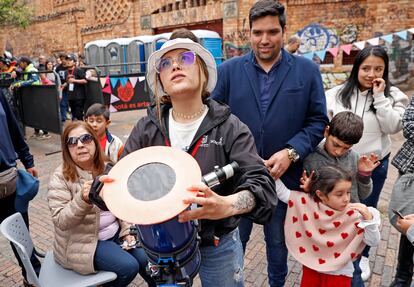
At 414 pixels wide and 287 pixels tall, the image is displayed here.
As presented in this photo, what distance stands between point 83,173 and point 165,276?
1497mm

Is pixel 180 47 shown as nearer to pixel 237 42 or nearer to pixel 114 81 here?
pixel 114 81

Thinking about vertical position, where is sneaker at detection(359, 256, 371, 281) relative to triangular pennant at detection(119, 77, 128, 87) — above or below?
below

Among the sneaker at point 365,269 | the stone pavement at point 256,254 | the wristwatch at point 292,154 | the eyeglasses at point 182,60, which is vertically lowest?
the stone pavement at point 256,254

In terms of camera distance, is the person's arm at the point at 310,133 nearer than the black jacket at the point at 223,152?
No

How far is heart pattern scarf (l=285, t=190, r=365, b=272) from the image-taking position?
2.22 metres

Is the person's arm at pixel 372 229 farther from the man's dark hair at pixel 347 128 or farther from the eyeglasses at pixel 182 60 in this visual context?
the eyeglasses at pixel 182 60

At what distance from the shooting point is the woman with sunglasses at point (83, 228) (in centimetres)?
232

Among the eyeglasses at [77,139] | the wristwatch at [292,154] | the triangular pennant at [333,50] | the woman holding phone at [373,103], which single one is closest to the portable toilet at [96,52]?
the triangular pennant at [333,50]

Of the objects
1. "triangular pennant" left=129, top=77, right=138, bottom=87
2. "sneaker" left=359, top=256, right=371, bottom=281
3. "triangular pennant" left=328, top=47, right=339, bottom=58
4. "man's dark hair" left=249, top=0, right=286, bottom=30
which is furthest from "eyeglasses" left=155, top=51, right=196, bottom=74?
"triangular pennant" left=328, top=47, right=339, bottom=58

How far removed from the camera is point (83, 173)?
8.30 ft

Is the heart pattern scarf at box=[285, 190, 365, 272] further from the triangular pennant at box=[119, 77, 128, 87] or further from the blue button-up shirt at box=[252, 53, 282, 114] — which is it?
the triangular pennant at box=[119, 77, 128, 87]

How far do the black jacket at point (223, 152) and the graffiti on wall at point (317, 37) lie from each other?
415 inches

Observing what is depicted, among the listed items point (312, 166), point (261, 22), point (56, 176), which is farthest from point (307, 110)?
point (56, 176)

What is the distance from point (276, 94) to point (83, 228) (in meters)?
1.63
